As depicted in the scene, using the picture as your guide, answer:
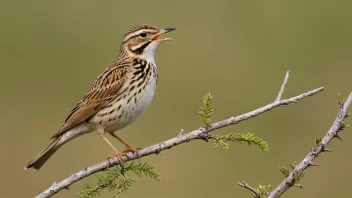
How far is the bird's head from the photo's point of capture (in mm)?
9930

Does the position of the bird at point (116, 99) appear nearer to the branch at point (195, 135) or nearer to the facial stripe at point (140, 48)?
the facial stripe at point (140, 48)

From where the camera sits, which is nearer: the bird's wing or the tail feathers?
the tail feathers

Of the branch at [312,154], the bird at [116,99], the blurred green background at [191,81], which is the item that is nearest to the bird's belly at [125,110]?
the bird at [116,99]

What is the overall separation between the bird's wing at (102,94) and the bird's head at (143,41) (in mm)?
344

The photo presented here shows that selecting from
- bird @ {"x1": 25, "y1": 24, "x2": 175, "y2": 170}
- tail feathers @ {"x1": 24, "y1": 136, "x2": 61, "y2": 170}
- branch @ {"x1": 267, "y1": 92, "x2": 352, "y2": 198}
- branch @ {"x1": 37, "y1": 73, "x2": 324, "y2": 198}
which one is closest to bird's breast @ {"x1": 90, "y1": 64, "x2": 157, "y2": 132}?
bird @ {"x1": 25, "y1": 24, "x2": 175, "y2": 170}

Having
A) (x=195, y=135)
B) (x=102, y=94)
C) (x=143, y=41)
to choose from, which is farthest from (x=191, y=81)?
(x=195, y=135)

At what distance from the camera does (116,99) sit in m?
9.47

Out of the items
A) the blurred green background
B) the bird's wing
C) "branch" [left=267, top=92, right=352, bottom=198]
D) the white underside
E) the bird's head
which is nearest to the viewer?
"branch" [left=267, top=92, right=352, bottom=198]

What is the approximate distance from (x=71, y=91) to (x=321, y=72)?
20.4ft

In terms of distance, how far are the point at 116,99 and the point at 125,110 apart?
0.80ft

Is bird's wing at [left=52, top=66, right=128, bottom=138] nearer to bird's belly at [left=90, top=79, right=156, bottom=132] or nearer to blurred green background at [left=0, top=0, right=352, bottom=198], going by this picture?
bird's belly at [left=90, top=79, right=156, bottom=132]

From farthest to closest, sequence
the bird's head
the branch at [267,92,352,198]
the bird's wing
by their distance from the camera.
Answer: the bird's head < the bird's wing < the branch at [267,92,352,198]

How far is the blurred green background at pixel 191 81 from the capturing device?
16.6 metres

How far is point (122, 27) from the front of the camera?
24672mm
